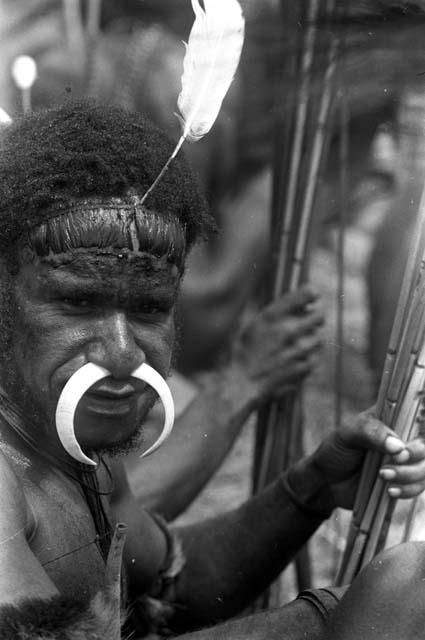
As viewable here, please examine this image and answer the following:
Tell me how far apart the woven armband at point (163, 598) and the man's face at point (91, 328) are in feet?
2.07

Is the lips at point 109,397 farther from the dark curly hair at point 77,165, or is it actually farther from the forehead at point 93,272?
the dark curly hair at point 77,165

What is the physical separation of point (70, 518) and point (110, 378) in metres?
0.30

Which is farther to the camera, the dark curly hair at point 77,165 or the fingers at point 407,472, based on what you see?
the fingers at point 407,472

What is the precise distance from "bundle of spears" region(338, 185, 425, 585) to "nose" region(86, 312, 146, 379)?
1.95 ft

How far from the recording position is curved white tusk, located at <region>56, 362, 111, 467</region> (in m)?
1.83

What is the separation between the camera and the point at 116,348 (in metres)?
1.84

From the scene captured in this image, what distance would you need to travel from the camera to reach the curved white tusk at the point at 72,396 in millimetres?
1826

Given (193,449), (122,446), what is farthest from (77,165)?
(193,449)

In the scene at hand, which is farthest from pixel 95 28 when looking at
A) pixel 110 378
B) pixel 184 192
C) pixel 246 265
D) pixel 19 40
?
pixel 110 378

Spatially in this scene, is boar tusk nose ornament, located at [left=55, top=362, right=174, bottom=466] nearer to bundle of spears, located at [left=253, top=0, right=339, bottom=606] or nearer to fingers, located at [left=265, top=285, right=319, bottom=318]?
bundle of spears, located at [left=253, top=0, right=339, bottom=606]

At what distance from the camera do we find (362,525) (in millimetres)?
2293

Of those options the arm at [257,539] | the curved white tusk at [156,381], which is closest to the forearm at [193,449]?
the arm at [257,539]

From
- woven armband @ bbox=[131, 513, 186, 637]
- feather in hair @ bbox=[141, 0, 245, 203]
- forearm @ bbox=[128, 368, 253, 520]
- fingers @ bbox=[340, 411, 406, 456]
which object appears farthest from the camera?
forearm @ bbox=[128, 368, 253, 520]

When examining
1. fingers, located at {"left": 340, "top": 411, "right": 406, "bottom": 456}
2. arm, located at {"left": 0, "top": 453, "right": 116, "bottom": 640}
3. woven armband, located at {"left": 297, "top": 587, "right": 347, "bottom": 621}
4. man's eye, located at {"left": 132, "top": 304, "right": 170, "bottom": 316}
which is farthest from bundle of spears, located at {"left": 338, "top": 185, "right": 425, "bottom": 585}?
arm, located at {"left": 0, "top": 453, "right": 116, "bottom": 640}
